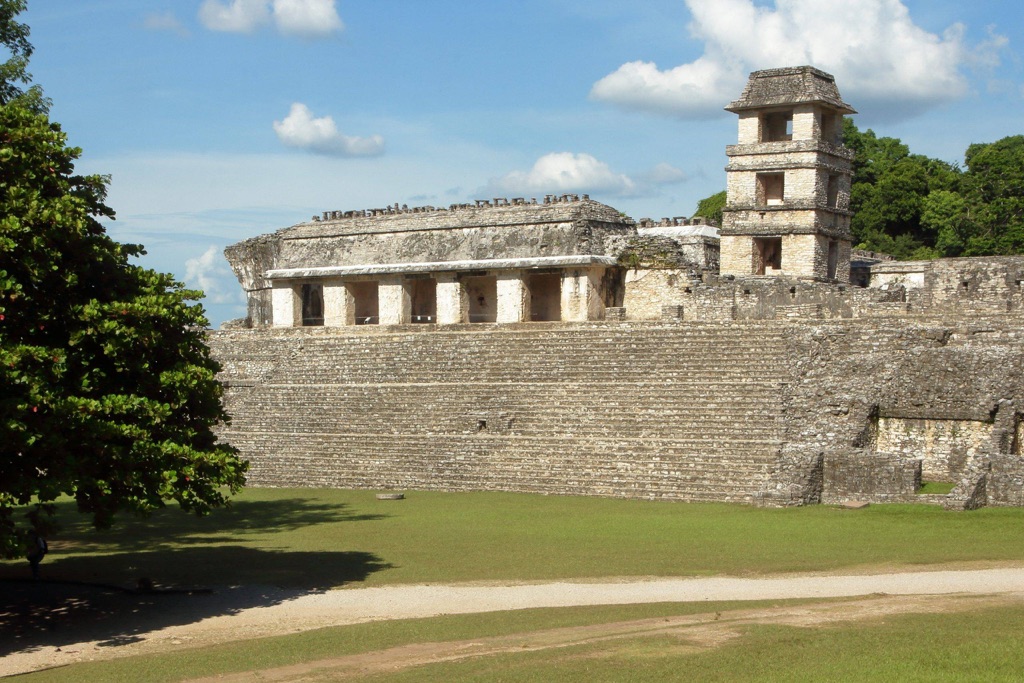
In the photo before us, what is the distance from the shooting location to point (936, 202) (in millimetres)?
46750

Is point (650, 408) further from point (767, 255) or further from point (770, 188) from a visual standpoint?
point (770, 188)

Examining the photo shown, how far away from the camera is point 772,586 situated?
13445 millimetres

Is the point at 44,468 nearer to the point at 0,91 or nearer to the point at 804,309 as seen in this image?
the point at 0,91

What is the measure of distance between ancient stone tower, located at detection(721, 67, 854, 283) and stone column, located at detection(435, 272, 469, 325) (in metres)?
6.58

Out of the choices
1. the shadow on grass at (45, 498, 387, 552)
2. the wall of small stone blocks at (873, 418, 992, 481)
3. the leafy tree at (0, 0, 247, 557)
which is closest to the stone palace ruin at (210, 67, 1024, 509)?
the wall of small stone blocks at (873, 418, 992, 481)

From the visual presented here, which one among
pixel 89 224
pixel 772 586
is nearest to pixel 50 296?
pixel 89 224

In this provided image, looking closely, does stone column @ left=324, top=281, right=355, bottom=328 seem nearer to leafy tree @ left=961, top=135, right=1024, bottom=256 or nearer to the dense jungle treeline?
the dense jungle treeline

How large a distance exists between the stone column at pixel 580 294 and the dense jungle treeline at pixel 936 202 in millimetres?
16720

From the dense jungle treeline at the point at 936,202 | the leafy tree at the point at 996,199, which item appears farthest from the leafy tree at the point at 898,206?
the leafy tree at the point at 996,199

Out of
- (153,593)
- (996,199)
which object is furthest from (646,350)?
(996,199)

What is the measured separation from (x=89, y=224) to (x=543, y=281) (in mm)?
20465

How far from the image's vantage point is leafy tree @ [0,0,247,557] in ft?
39.2

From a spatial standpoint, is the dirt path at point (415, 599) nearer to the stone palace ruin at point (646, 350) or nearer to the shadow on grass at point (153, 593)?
the shadow on grass at point (153, 593)

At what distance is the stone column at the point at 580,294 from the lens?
101 ft
